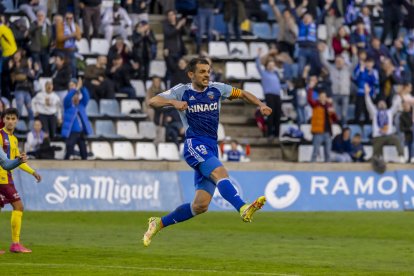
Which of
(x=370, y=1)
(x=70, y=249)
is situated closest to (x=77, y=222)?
(x=70, y=249)

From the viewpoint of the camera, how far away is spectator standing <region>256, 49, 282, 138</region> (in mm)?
34875

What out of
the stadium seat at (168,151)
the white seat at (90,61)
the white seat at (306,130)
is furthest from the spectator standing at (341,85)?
the white seat at (90,61)

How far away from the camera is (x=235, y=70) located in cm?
3750

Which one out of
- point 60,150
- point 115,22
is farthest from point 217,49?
point 60,150

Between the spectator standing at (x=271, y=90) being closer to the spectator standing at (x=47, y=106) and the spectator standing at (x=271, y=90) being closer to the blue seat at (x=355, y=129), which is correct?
the blue seat at (x=355, y=129)

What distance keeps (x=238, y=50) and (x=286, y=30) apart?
1.68m

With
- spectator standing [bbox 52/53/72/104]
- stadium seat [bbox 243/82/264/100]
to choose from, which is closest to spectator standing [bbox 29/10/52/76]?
spectator standing [bbox 52/53/72/104]

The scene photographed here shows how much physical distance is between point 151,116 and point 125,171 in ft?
15.0

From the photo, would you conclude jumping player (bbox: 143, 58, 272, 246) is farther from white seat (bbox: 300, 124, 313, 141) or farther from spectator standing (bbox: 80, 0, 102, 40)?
white seat (bbox: 300, 124, 313, 141)

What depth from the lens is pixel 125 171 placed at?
30406mm

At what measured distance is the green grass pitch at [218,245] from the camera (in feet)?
54.7

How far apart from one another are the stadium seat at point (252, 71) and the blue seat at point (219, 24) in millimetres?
1600

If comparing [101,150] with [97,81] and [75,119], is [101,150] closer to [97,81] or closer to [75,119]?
[75,119]

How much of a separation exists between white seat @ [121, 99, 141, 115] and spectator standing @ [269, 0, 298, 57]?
A: 19.6ft
